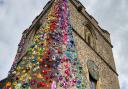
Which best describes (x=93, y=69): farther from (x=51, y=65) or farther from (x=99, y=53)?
(x=51, y=65)

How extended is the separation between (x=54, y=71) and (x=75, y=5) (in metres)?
6.52

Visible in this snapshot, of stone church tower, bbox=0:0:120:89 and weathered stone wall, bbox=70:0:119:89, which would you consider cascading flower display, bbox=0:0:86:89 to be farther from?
weathered stone wall, bbox=70:0:119:89

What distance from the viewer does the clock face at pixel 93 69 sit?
11302mm

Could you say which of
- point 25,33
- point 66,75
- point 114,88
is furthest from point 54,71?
point 25,33

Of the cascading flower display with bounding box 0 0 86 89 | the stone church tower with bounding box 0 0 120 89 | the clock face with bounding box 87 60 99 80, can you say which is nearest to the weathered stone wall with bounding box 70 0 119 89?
the stone church tower with bounding box 0 0 120 89

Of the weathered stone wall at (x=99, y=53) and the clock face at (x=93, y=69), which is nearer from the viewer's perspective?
the clock face at (x=93, y=69)

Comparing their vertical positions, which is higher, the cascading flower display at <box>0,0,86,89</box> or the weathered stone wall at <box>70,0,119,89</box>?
the weathered stone wall at <box>70,0,119,89</box>

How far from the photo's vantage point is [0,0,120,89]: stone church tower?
24.3ft

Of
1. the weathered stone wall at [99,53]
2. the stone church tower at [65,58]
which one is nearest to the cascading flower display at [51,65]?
the stone church tower at [65,58]

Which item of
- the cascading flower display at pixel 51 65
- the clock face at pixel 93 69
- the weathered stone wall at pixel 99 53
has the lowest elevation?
the cascading flower display at pixel 51 65

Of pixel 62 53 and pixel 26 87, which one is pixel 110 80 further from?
pixel 26 87

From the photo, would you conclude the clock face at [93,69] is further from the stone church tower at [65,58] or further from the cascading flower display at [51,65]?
the cascading flower display at [51,65]

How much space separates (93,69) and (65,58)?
3.74 meters

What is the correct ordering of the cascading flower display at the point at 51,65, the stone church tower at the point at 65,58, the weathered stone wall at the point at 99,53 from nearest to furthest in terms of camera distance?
1. the cascading flower display at the point at 51,65
2. the stone church tower at the point at 65,58
3. the weathered stone wall at the point at 99,53
